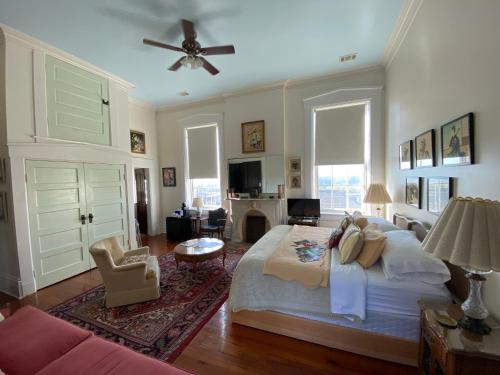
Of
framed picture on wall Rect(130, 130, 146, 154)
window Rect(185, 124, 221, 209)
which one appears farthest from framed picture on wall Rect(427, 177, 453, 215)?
framed picture on wall Rect(130, 130, 146, 154)

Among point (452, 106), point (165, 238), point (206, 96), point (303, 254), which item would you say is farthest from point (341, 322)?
point (206, 96)

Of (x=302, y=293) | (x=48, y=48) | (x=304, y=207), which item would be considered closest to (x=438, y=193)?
→ (x=302, y=293)

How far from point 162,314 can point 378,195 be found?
3477 mm

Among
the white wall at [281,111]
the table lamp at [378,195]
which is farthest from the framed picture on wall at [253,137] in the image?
A: the table lamp at [378,195]

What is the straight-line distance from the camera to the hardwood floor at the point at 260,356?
64.7 inches

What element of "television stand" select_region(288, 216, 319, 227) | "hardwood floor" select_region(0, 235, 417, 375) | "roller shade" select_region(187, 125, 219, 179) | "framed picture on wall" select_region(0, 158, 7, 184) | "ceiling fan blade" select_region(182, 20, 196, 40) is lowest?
"hardwood floor" select_region(0, 235, 417, 375)

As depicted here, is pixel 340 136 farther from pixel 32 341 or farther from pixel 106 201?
pixel 32 341

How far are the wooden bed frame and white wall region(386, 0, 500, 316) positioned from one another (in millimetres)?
454

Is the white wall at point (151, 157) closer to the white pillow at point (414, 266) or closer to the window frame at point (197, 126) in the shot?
the window frame at point (197, 126)

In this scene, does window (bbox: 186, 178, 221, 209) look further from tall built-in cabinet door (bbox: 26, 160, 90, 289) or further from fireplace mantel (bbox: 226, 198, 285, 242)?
tall built-in cabinet door (bbox: 26, 160, 90, 289)

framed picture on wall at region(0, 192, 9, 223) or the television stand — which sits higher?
framed picture on wall at region(0, 192, 9, 223)

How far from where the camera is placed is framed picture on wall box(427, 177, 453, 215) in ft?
5.90

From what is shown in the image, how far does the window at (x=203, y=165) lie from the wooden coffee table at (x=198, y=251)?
85.6 inches

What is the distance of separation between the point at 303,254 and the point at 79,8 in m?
3.73
